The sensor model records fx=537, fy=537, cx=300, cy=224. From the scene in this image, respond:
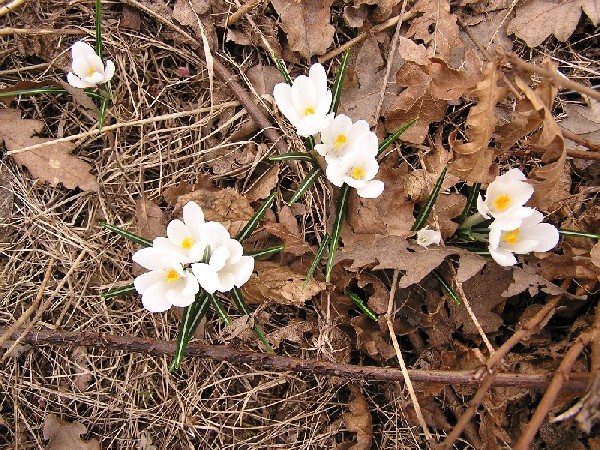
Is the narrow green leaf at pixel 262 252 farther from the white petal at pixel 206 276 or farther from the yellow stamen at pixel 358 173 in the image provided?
the yellow stamen at pixel 358 173

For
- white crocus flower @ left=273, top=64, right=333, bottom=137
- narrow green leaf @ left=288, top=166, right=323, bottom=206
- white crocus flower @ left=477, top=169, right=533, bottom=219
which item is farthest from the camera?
narrow green leaf @ left=288, top=166, right=323, bottom=206

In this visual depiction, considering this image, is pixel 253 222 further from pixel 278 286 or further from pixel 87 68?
pixel 87 68

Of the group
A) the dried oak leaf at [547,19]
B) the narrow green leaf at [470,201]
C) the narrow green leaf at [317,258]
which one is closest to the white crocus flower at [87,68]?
the narrow green leaf at [317,258]

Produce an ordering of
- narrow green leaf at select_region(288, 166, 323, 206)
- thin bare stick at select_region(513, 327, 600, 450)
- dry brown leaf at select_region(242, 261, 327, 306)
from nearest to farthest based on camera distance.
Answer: thin bare stick at select_region(513, 327, 600, 450)
narrow green leaf at select_region(288, 166, 323, 206)
dry brown leaf at select_region(242, 261, 327, 306)

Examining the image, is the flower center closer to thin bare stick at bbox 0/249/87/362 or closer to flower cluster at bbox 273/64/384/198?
flower cluster at bbox 273/64/384/198

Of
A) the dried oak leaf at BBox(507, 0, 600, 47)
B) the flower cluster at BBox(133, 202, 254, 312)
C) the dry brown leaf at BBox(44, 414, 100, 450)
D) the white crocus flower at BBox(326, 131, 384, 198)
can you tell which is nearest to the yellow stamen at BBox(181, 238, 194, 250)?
the flower cluster at BBox(133, 202, 254, 312)

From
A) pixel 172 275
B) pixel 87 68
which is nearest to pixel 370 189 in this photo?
pixel 172 275
